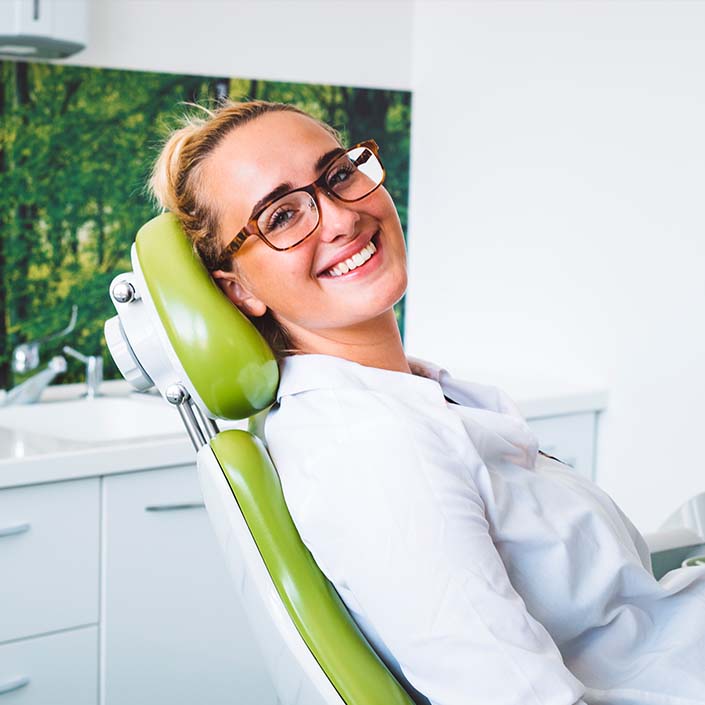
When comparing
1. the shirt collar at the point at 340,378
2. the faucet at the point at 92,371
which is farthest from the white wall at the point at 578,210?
the shirt collar at the point at 340,378

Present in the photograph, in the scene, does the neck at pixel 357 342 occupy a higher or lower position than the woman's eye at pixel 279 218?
lower

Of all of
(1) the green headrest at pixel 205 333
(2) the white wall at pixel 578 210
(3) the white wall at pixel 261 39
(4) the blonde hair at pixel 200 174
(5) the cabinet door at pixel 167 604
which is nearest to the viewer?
(1) the green headrest at pixel 205 333

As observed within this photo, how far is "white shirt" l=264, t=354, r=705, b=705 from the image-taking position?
37.2 inches

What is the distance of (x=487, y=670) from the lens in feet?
3.06

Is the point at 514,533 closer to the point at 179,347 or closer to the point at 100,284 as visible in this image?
the point at 179,347

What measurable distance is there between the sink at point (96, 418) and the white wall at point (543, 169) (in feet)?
2.65

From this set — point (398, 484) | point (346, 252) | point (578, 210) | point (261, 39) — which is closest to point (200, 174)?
point (346, 252)

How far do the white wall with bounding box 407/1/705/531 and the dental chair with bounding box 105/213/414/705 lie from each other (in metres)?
1.30

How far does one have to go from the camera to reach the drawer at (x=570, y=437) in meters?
2.38

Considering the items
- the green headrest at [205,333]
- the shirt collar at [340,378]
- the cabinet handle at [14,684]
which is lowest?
the cabinet handle at [14,684]

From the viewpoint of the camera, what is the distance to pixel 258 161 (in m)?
1.20

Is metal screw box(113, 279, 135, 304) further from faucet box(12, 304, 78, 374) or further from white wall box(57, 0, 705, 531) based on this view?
white wall box(57, 0, 705, 531)

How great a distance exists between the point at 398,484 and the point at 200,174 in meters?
0.50

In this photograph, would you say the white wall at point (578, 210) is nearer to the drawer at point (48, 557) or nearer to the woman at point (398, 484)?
the woman at point (398, 484)
